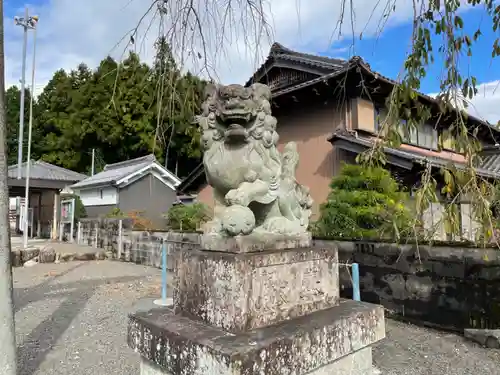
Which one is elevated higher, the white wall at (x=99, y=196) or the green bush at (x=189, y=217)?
the white wall at (x=99, y=196)

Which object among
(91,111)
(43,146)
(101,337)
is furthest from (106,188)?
(101,337)

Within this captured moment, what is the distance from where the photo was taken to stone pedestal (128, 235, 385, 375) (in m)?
1.83

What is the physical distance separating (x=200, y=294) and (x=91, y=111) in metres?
24.2

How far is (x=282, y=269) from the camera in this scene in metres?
2.19

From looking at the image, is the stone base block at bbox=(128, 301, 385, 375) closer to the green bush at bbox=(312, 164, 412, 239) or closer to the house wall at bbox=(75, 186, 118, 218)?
the green bush at bbox=(312, 164, 412, 239)

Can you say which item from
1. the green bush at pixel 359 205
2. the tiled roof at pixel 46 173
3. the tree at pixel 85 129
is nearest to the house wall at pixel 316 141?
the green bush at pixel 359 205

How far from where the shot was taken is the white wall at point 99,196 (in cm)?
1886

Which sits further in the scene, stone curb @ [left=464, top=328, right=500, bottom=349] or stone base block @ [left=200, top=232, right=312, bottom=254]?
stone curb @ [left=464, top=328, right=500, bottom=349]

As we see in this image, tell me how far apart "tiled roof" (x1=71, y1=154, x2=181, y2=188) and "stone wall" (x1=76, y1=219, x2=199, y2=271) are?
3.22 metres

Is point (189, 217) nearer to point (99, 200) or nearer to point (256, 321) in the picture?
point (99, 200)

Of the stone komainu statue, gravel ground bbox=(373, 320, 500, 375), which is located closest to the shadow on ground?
the stone komainu statue

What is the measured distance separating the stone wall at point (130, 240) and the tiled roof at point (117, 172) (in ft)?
10.6

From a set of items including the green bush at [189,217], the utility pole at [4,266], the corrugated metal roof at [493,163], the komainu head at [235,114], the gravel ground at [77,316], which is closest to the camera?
the komainu head at [235,114]

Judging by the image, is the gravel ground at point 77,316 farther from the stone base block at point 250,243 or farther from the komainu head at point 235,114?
the komainu head at point 235,114
